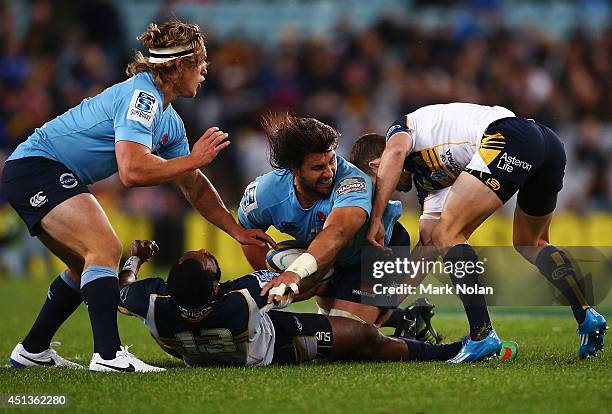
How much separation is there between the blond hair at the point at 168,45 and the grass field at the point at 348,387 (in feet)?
5.95

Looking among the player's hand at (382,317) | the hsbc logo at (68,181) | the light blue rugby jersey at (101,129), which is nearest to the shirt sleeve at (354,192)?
the player's hand at (382,317)

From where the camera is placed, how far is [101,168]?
252 inches

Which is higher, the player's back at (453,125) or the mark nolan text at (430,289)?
the player's back at (453,125)

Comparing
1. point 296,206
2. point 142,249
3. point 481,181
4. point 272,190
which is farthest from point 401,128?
point 142,249

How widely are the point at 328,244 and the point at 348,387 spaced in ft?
3.83

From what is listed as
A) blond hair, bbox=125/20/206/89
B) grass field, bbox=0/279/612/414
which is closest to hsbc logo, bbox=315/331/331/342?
Result: grass field, bbox=0/279/612/414

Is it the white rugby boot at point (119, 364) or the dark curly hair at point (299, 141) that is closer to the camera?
the white rugby boot at point (119, 364)

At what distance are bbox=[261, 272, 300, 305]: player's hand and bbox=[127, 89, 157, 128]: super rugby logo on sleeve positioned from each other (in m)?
1.19

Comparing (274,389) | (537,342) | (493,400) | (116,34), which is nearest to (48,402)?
(274,389)

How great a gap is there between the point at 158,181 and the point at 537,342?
3.21 meters

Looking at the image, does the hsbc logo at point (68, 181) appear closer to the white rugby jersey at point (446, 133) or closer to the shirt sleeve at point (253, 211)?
the shirt sleeve at point (253, 211)

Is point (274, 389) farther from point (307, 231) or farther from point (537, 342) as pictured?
point (537, 342)

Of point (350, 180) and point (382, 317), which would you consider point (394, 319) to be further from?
point (350, 180)

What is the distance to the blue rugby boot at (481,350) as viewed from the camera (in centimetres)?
627
